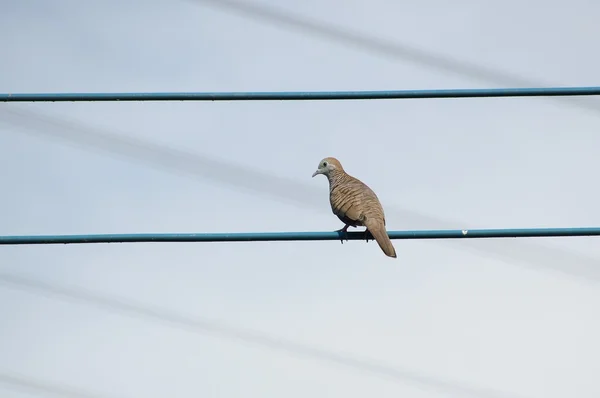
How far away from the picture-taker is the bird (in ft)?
31.4

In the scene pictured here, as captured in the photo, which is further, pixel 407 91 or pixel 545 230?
pixel 407 91

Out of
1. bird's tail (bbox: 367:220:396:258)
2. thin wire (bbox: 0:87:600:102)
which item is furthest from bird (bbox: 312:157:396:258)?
thin wire (bbox: 0:87:600:102)

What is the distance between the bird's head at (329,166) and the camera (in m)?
12.0

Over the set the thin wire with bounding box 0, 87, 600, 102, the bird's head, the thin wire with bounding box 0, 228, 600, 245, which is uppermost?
the bird's head

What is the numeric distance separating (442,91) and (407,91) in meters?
0.27

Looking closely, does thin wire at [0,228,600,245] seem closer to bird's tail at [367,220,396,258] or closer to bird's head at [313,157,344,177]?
bird's tail at [367,220,396,258]

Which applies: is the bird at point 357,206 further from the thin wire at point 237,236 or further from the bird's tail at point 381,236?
the thin wire at point 237,236

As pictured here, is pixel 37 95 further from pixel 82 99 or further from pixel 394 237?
pixel 394 237

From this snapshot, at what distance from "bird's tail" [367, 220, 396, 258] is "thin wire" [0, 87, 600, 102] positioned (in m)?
1.65

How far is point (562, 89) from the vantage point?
8016mm

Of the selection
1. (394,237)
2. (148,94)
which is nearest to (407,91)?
(394,237)

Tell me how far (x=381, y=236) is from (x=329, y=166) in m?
2.64

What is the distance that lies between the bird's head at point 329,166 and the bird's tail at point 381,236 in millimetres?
2331

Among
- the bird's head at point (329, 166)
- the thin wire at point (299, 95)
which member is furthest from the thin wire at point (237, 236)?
the bird's head at point (329, 166)
